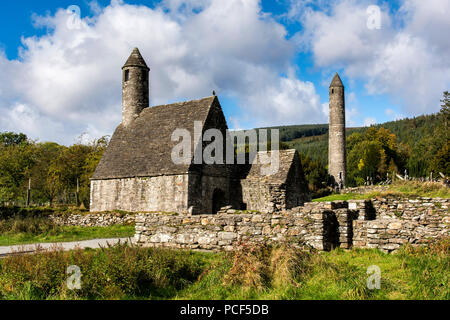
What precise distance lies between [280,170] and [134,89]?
529 inches

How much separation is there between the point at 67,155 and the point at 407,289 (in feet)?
133

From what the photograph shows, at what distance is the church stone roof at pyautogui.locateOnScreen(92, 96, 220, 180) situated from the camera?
2355 centimetres

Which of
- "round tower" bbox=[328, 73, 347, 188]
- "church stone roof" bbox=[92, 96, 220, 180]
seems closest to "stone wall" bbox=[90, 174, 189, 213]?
"church stone roof" bbox=[92, 96, 220, 180]

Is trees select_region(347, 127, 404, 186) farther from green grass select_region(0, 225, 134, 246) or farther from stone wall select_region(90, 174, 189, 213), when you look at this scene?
green grass select_region(0, 225, 134, 246)

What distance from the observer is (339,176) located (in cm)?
5750

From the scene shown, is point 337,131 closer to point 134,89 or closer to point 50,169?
point 134,89

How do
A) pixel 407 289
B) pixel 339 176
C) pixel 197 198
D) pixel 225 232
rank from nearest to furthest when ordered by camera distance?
pixel 407 289
pixel 225 232
pixel 197 198
pixel 339 176

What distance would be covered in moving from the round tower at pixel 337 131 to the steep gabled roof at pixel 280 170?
117 ft

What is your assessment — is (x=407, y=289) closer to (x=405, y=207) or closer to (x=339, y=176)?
(x=405, y=207)

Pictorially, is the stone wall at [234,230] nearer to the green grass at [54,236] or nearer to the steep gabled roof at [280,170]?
the green grass at [54,236]

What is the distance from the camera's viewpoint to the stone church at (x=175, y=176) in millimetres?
22188
